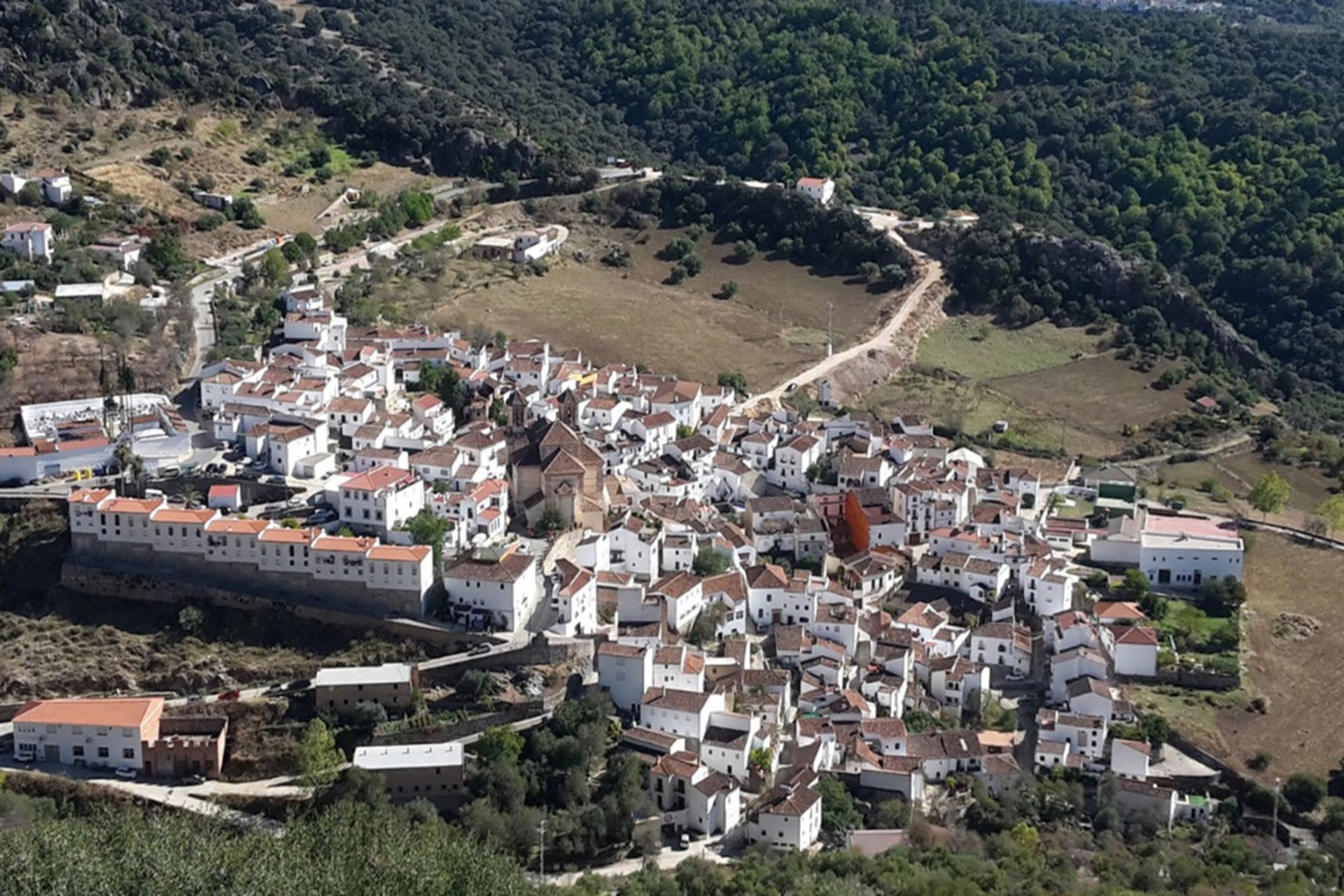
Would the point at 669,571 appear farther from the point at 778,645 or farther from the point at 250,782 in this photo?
the point at 250,782

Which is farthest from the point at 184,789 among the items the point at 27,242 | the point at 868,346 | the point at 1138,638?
the point at 868,346

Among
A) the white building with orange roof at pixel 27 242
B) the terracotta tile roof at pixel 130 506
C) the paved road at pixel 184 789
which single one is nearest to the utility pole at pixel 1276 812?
the paved road at pixel 184 789

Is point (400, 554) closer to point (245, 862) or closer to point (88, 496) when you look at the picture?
point (88, 496)

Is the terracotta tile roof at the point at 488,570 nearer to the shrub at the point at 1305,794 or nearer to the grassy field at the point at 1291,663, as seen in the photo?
the grassy field at the point at 1291,663

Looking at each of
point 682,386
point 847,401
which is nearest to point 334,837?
point 682,386

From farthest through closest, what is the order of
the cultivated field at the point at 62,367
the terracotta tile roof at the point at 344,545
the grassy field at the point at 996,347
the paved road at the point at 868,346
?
the grassy field at the point at 996,347
the paved road at the point at 868,346
the cultivated field at the point at 62,367
the terracotta tile roof at the point at 344,545

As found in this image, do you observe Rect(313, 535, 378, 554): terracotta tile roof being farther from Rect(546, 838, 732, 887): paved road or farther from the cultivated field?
the cultivated field
